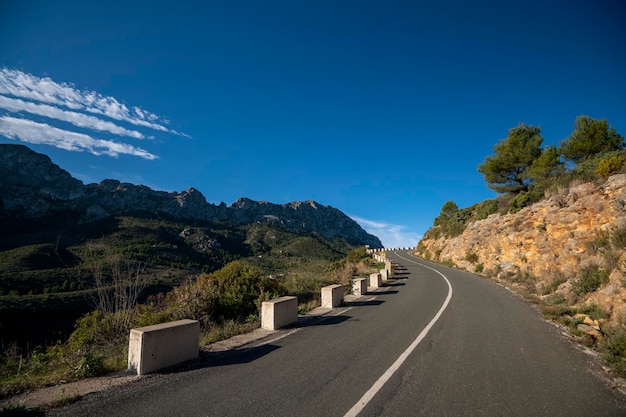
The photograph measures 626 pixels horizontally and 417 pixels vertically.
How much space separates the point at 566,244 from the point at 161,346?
17961 mm

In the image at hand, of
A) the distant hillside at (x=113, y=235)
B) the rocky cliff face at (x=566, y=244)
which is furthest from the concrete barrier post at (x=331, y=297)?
the rocky cliff face at (x=566, y=244)

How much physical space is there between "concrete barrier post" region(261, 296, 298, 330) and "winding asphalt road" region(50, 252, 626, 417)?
1.76ft

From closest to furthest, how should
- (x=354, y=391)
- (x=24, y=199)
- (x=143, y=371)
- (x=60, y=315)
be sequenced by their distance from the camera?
(x=354, y=391) < (x=143, y=371) < (x=60, y=315) < (x=24, y=199)

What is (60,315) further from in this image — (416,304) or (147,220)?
(147,220)

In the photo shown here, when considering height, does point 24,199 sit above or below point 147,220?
above

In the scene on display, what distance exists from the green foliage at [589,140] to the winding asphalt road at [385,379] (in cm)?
2534

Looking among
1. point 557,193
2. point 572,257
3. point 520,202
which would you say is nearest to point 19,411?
point 572,257

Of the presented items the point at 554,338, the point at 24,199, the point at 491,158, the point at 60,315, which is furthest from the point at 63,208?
the point at 554,338

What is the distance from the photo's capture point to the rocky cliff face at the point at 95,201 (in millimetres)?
109562

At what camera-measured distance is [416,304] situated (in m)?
11.7

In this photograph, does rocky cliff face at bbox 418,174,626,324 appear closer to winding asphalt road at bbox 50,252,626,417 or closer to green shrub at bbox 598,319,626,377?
green shrub at bbox 598,319,626,377

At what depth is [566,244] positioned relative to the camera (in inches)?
600

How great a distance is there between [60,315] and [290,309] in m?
30.1

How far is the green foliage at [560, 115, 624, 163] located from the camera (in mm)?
24812
